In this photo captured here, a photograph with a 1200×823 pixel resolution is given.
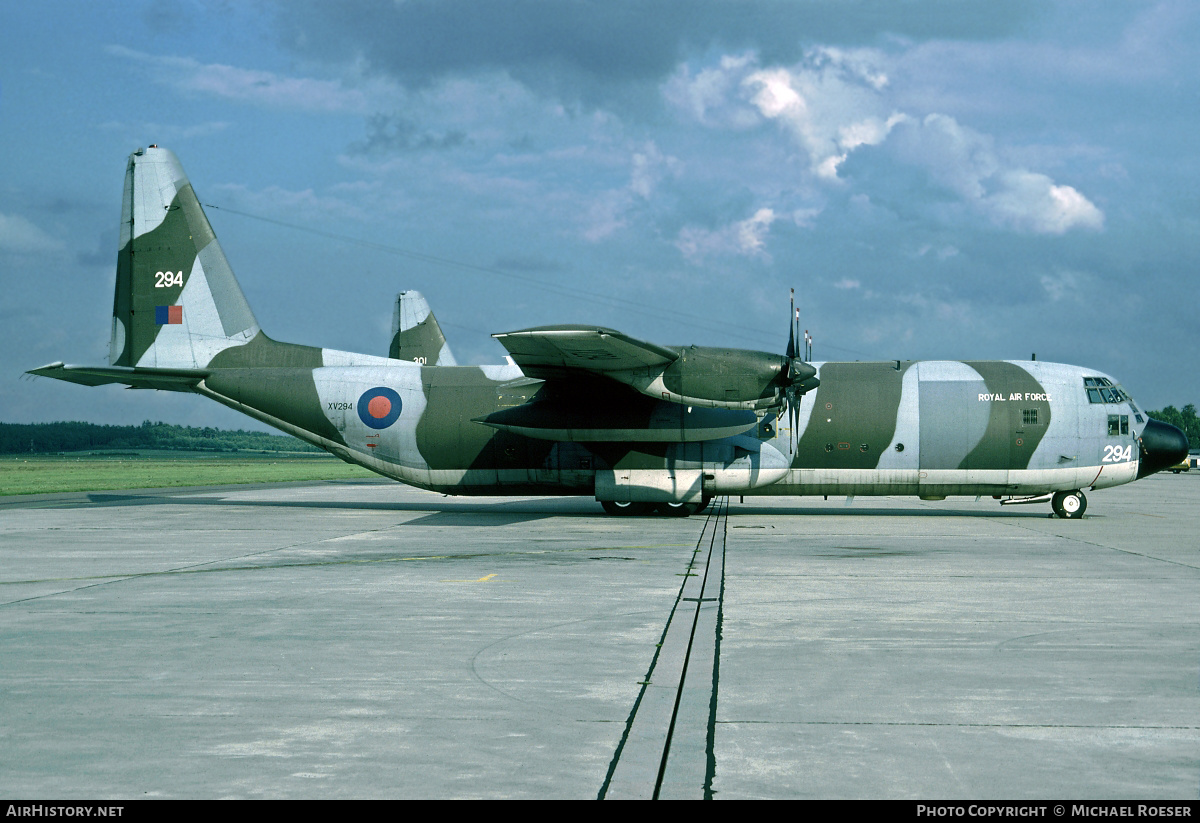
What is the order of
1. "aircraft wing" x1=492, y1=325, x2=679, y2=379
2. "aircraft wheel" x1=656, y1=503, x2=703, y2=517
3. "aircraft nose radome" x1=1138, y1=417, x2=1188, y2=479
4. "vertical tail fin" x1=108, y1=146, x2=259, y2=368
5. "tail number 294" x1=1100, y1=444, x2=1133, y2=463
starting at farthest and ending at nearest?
"vertical tail fin" x1=108, y1=146, x2=259, y2=368 → "aircraft wheel" x1=656, y1=503, x2=703, y2=517 → "aircraft nose radome" x1=1138, y1=417, x2=1188, y2=479 → "tail number 294" x1=1100, y1=444, x2=1133, y2=463 → "aircraft wing" x1=492, y1=325, x2=679, y2=379

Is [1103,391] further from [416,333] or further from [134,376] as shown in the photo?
[416,333]

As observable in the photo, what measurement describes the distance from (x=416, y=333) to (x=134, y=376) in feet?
62.3

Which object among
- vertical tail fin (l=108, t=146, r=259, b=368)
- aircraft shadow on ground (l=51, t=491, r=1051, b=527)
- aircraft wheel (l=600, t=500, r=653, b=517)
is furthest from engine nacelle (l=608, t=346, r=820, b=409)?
A: vertical tail fin (l=108, t=146, r=259, b=368)

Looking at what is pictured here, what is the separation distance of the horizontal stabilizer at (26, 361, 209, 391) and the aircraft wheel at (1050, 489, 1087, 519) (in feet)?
80.2

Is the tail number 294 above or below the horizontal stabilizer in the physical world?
below

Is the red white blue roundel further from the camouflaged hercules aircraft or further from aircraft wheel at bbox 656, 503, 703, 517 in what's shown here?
aircraft wheel at bbox 656, 503, 703, 517

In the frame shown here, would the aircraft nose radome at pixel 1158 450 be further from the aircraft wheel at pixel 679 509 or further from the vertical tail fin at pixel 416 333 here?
the vertical tail fin at pixel 416 333

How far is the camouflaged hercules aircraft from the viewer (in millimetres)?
24641

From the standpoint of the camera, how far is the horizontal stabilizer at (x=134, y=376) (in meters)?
26.8

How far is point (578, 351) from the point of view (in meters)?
21.7

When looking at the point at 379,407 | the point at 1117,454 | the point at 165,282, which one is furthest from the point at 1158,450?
the point at 165,282

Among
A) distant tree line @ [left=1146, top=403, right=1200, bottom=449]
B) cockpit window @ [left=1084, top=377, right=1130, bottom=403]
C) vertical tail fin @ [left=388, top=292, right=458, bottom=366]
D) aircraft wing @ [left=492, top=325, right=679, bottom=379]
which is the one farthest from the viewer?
distant tree line @ [left=1146, top=403, right=1200, bottom=449]

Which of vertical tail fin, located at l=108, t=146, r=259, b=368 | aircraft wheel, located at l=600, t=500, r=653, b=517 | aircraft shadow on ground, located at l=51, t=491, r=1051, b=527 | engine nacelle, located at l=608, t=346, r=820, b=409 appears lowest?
aircraft shadow on ground, located at l=51, t=491, r=1051, b=527
